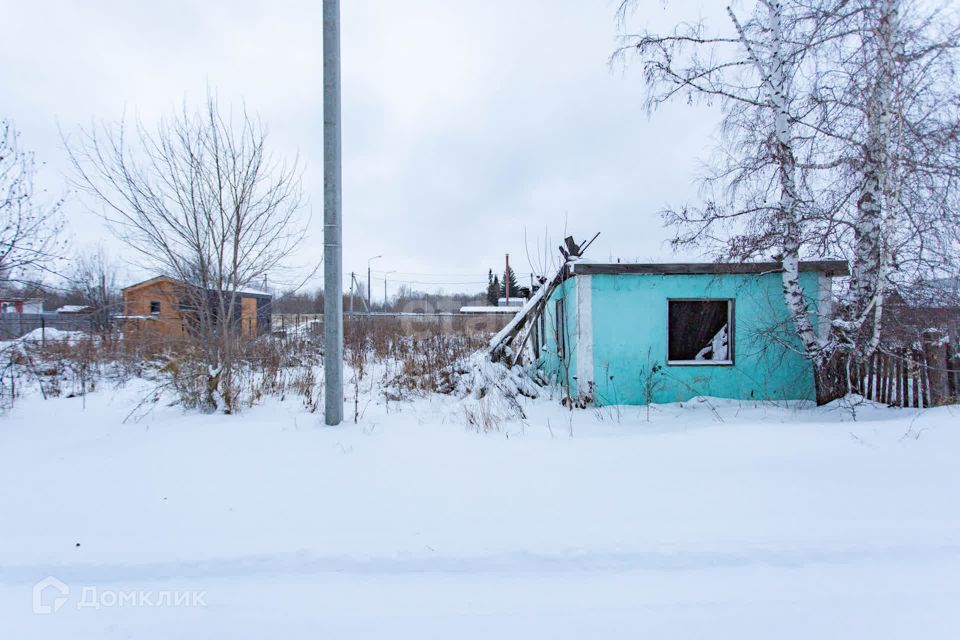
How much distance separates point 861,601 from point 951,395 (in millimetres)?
5413

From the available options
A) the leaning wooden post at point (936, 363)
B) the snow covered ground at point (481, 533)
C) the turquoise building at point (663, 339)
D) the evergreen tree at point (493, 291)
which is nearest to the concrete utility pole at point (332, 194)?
the snow covered ground at point (481, 533)

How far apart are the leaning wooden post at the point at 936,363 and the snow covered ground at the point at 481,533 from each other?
1093 mm

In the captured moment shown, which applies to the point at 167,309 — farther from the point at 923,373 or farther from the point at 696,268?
the point at 923,373

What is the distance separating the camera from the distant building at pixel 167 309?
521 centimetres

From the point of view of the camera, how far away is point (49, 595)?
216cm

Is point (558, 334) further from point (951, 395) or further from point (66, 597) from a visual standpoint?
point (66, 597)

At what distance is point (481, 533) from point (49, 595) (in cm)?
242

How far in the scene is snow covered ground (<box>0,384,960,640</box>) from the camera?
2008 millimetres

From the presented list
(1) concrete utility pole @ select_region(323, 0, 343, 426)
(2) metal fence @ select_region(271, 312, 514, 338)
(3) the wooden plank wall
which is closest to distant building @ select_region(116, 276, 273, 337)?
(1) concrete utility pole @ select_region(323, 0, 343, 426)

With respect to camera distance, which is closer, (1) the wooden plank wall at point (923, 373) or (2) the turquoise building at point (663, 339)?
(1) the wooden plank wall at point (923, 373)

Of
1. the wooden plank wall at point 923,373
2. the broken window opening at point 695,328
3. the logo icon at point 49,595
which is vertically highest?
the broken window opening at point 695,328

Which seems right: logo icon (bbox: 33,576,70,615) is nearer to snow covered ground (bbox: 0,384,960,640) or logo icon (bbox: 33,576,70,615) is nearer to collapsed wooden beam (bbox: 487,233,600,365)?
snow covered ground (bbox: 0,384,960,640)

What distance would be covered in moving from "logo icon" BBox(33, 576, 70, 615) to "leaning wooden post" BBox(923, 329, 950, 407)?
884cm

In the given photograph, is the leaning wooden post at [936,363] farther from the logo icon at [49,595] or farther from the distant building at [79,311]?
the distant building at [79,311]
